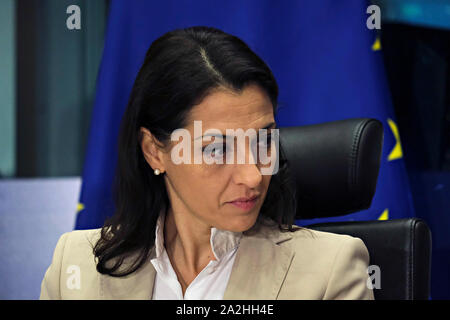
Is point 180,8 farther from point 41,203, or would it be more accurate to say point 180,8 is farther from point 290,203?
point 290,203

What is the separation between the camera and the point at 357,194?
123 cm

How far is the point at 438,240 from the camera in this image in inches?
82.4

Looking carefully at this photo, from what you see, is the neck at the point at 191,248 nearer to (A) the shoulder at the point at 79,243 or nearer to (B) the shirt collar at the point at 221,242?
(B) the shirt collar at the point at 221,242

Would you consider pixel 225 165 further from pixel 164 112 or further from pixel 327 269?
pixel 327 269

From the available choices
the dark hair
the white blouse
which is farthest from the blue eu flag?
the white blouse

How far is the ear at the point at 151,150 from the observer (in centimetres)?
120

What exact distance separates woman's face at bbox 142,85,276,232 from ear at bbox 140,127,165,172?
0.08m

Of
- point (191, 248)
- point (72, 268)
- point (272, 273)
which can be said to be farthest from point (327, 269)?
point (72, 268)

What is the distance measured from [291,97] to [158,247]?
1.04 m

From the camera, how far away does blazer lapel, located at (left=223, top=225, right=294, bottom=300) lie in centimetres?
108

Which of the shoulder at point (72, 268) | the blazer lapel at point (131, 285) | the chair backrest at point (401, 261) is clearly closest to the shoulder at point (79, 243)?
the shoulder at point (72, 268)
